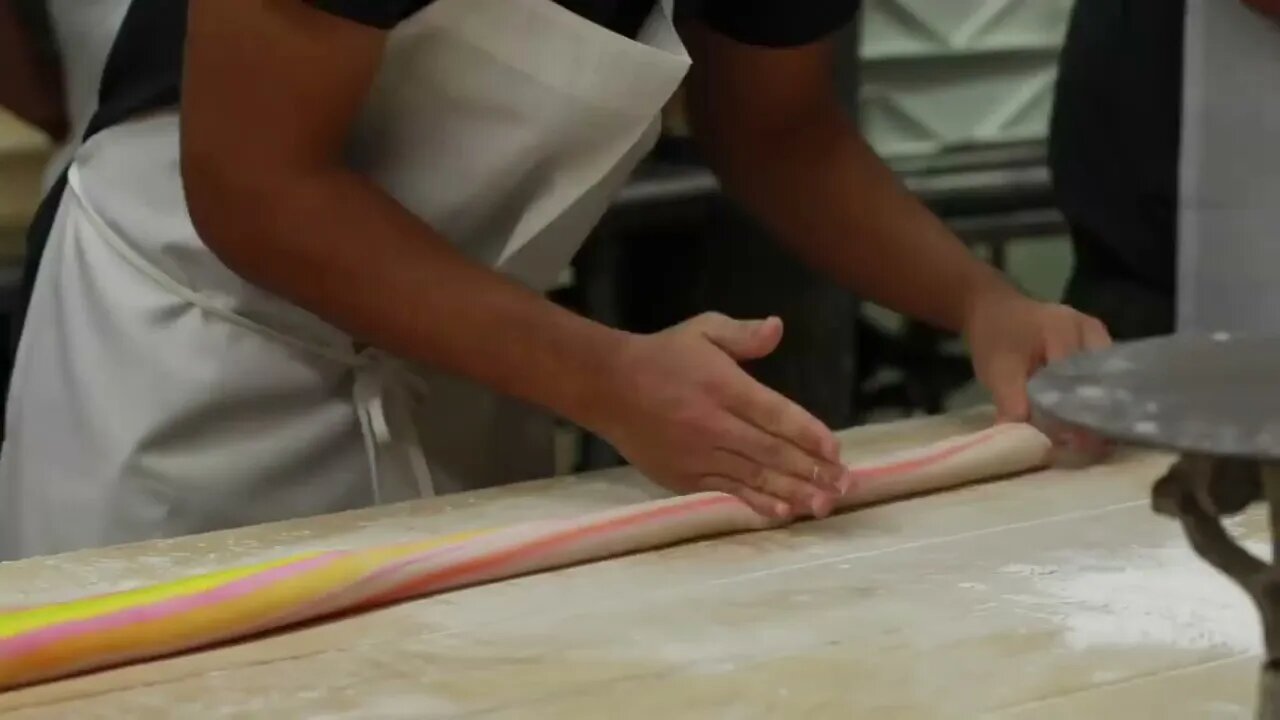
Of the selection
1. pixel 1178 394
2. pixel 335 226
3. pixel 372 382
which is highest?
pixel 1178 394

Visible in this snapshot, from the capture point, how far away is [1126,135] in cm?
109

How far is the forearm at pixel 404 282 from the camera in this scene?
0.70 meters

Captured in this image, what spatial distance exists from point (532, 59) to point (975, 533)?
0.28 m

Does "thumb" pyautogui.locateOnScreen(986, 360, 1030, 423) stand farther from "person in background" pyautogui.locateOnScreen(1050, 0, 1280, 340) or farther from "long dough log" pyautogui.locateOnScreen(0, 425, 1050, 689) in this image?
"person in background" pyautogui.locateOnScreen(1050, 0, 1280, 340)

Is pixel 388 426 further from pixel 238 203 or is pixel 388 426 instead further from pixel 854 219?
pixel 854 219

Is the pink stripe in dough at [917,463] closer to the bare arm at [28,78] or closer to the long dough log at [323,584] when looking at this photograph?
the long dough log at [323,584]

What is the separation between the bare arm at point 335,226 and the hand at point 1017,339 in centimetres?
23

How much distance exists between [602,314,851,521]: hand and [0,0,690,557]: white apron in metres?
0.13

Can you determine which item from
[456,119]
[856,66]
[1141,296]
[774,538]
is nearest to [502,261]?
[456,119]

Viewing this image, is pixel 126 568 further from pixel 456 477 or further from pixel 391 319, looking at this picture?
pixel 456 477

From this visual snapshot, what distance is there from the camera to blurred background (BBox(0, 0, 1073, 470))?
50.3 inches

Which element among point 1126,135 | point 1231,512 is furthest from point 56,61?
point 1231,512

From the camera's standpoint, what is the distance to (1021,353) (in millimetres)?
822

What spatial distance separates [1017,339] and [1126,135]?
1.08 feet
